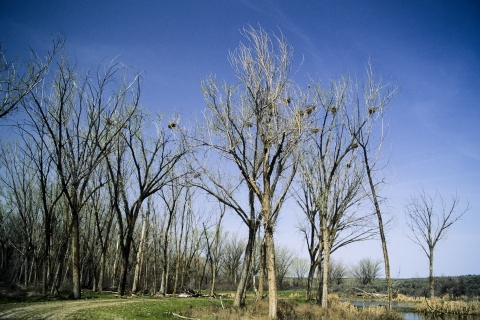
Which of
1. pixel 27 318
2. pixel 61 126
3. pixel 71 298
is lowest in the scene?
pixel 71 298

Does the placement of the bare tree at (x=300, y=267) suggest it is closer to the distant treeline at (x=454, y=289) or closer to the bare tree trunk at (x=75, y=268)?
the distant treeline at (x=454, y=289)

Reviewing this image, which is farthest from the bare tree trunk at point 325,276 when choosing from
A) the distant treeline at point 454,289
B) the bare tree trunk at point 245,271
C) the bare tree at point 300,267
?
the bare tree at point 300,267

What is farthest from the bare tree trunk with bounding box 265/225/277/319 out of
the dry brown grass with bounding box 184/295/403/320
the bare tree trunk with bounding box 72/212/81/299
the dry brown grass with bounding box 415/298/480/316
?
the dry brown grass with bounding box 415/298/480/316

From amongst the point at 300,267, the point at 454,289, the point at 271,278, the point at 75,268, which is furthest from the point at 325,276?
the point at 300,267

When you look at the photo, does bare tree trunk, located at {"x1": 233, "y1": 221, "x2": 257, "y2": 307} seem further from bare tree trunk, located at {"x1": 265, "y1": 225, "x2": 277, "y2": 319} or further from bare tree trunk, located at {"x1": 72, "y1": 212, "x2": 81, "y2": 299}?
bare tree trunk, located at {"x1": 72, "y1": 212, "x2": 81, "y2": 299}

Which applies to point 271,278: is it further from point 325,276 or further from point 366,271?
point 366,271

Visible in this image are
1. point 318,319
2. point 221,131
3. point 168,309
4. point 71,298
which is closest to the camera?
point 318,319

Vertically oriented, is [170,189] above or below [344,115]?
below

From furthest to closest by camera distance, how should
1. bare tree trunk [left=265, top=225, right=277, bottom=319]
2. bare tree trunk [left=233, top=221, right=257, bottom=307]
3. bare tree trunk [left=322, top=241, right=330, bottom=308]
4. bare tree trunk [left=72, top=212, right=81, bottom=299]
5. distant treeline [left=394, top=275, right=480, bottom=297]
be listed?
1. distant treeline [left=394, top=275, right=480, bottom=297]
2. bare tree trunk [left=72, top=212, right=81, bottom=299]
3. bare tree trunk [left=322, top=241, right=330, bottom=308]
4. bare tree trunk [left=233, top=221, right=257, bottom=307]
5. bare tree trunk [left=265, top=225, right=277, bottom=319]

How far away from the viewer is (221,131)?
1379 centimetres

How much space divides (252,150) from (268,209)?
3.87 m

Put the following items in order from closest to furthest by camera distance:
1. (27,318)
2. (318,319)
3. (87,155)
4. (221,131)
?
(27,318), (318,319), (221,131), (87,155)

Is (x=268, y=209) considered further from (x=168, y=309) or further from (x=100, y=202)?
(x=100, y=202)

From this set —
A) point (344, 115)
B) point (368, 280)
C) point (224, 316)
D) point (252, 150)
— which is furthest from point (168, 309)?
point (368, 280)
